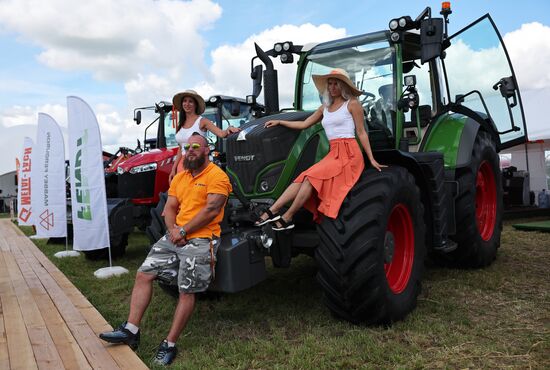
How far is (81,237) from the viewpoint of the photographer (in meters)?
6.83

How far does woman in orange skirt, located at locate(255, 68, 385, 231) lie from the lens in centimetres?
359

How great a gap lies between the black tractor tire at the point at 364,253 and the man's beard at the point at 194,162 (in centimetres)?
96

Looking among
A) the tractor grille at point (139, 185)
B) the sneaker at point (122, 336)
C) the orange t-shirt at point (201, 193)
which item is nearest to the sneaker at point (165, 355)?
the sneaker at point (122, 336)

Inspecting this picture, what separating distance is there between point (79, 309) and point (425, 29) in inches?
154

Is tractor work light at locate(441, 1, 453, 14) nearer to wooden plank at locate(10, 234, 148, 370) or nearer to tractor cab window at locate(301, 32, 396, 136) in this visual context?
tractor cab window at locate(301, 32, 396, 136)

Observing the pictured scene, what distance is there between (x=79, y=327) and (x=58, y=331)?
0.15 meters

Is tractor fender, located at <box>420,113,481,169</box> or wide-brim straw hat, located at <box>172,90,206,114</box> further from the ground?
wide-brim straw hat, located at <box>172,90,206,114</box>

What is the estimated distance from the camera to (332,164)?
3672 mm

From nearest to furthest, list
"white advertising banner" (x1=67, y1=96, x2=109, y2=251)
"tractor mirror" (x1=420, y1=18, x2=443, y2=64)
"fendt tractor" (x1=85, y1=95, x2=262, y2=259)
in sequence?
"tractor mirror" (x1=420, y1=18, x2=443, y2=64), "white advertising banner" (x1=67, y1=96, x2=109, y2=251), "fendt tractor" (x1=85, y1=95, x2=262, y2=259)

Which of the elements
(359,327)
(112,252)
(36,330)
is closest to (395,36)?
(359,327)

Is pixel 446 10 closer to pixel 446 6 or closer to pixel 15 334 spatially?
pixel 446 6

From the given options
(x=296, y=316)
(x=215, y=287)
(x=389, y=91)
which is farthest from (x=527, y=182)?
(x=215, y=287)

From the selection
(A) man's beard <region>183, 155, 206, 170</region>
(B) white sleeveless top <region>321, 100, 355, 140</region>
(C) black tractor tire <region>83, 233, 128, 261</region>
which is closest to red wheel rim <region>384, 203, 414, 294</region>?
(B) white sleeveless top <region>321, 100, 355, 140</region>

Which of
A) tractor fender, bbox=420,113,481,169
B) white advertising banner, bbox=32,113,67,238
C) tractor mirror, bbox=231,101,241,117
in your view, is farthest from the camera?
white advertising banner, bbox=32,113,67,238
